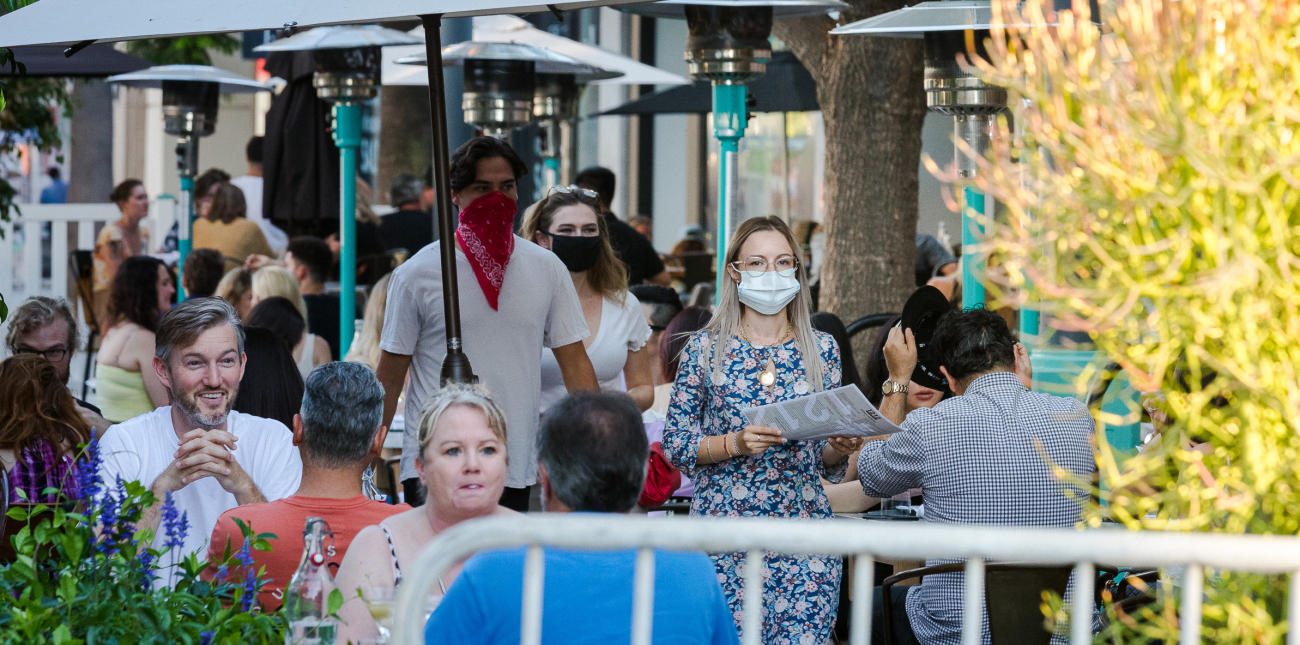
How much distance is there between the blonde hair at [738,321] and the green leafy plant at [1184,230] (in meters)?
2.41

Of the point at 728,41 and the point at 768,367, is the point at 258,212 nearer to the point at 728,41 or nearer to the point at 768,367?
the point at 728,41

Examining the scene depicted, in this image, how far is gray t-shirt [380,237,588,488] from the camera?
4.68 metres

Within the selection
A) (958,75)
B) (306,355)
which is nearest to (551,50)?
(306,355)

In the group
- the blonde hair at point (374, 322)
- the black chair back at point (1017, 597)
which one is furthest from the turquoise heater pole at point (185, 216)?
the black chair back at point (1017, 597)

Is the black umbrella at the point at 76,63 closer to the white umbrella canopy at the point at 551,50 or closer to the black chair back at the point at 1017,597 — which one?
the white umbrella canopy at the point at 551,50

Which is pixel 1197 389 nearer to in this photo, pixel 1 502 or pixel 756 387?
pixel 756 387

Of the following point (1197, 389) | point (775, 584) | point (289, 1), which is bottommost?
point (775, 584)

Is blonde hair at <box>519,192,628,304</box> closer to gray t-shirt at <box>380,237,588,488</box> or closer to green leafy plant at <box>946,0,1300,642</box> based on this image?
gray t-shirt at <box>380,237,588,488</box>

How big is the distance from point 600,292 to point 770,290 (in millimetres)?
1194

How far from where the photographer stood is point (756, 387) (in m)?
4.39

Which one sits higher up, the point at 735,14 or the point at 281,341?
the point at 735,14

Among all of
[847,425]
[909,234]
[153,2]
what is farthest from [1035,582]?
[909,234]

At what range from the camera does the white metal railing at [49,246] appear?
10453 millimetres

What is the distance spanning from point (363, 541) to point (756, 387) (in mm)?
1498
